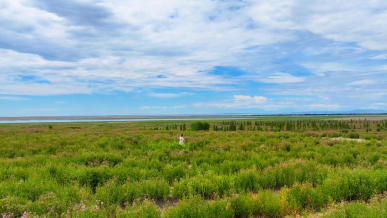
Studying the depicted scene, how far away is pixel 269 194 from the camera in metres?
5.42

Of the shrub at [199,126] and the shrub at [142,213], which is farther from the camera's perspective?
the shrub at [199,126]

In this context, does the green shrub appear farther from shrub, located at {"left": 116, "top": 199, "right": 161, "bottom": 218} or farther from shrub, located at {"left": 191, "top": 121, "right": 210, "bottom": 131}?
shrub, located at {"left": 191, "top": 121, "right": 210, "bottom": 131}

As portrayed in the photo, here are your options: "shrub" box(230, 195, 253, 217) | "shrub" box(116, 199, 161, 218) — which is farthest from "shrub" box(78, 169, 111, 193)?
"shrub" box(230, 195, 253, 217)

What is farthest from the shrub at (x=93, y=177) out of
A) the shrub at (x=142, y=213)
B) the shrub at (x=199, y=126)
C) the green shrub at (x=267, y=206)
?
the shrub at (x=199, y=126)

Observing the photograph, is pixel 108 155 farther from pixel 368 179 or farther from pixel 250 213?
pixel 368 179

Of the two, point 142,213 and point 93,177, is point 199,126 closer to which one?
point 93,177

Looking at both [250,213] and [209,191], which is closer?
[250,213]

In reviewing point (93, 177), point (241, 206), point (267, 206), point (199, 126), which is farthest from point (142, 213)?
point (199, 126)

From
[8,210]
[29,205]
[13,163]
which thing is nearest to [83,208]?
[29,205]

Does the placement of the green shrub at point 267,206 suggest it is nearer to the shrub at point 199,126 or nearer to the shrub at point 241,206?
the shrub at point 241,206

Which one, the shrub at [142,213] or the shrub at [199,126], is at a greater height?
the shrub at [142,213]

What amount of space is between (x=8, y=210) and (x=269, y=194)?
6.13 m

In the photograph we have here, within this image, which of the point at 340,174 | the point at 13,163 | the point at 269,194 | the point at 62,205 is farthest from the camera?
the point at 13,163

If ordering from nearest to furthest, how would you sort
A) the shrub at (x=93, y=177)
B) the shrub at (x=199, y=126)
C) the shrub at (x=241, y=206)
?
the shrub at (x=241, y=206)
the shrub at (x=93, y=177)
the shrub at (x=199, y=126)
